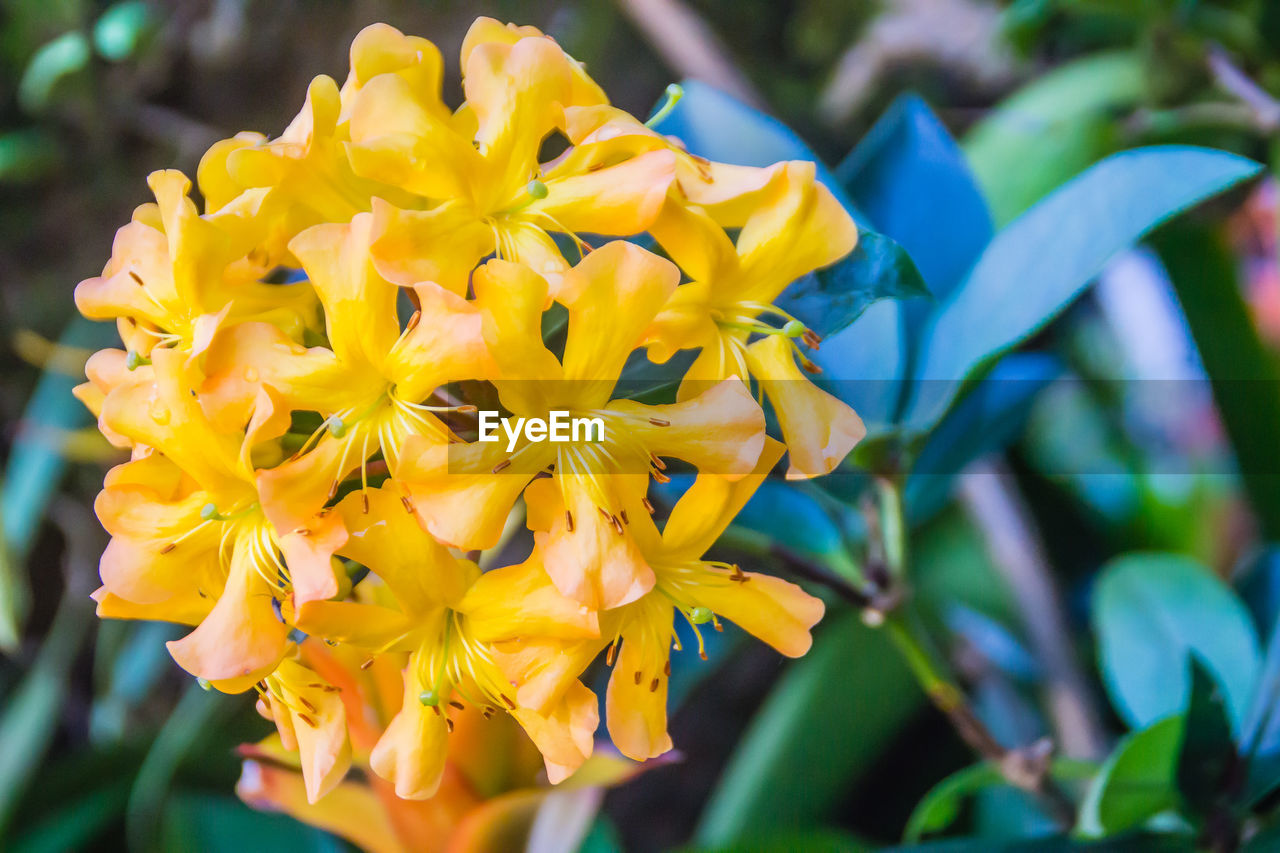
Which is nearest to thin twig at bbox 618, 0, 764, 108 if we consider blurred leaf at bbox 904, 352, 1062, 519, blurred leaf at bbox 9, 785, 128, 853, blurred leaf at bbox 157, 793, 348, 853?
blurred leaf at bbox 904, 352, 1062, 519

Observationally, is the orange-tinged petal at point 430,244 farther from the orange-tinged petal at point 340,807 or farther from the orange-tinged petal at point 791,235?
the orange-tinged petal at point 340,807

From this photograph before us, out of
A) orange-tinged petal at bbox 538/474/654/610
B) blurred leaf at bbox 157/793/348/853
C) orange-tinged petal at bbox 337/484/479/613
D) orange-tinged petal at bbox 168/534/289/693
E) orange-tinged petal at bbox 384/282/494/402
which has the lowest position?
blurred leaf at bbox 157/793/348/853

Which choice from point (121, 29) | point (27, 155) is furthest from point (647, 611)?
point (27, 155)

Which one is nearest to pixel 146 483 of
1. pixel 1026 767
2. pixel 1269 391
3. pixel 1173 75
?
pixel 1026 767

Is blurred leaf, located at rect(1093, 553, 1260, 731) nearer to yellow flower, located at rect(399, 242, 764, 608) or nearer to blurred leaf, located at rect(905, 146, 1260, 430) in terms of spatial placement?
blurred leaf, located at rect(905, 146, 1260, 430)

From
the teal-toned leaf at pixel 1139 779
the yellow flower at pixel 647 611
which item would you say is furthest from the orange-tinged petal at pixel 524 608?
the teal-toned leaf at pixel 1139 779

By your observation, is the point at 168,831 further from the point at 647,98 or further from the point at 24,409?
the point at 647,98
